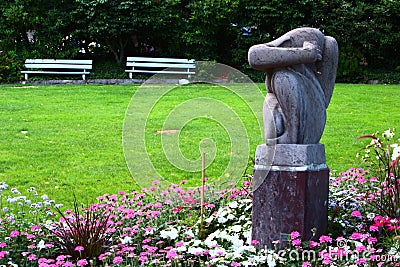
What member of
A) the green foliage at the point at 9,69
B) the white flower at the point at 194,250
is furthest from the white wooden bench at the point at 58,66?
the white flower at the point at 194,250

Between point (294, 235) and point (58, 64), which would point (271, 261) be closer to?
point (294, 235)

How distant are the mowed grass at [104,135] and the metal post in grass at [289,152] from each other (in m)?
0.49

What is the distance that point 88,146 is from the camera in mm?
8492

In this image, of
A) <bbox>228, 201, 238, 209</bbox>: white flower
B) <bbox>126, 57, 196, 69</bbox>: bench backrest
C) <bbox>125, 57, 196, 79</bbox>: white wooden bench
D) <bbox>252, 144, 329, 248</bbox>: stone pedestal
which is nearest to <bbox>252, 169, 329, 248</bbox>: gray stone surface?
<bbox>252, 144, 329, 248</bbox>: stone pedestal

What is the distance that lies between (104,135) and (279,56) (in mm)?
5383

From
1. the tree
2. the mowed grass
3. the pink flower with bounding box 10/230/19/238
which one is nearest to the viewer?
the pink flower with bounding box 10/230/19/238

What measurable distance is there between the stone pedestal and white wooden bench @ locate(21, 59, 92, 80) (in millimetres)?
14086

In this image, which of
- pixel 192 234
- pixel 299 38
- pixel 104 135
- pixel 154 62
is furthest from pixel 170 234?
pixel 154 62

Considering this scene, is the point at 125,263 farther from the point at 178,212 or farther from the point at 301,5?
the point at 301,5

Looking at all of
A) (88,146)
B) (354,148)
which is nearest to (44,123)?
(88,146)

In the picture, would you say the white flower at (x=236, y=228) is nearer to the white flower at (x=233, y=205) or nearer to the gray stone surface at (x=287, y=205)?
the gray stone surface at (x=287, y=205)

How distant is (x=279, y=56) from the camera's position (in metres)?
4.38

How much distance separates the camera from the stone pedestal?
14.3 ft

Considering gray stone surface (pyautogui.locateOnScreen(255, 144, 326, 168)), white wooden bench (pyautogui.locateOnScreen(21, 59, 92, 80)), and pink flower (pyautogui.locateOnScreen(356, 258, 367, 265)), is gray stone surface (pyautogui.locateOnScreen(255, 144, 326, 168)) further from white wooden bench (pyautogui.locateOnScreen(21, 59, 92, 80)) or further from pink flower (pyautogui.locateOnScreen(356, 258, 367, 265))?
white wooden bench (pyautogui.locateOnScreen(21, 59, 92, 80))
